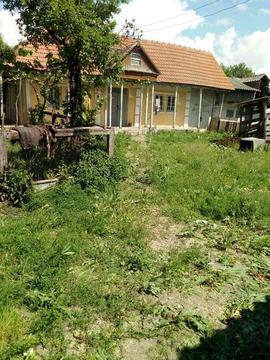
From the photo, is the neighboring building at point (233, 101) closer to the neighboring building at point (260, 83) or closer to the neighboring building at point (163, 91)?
the neighboring building at point (163, 91)

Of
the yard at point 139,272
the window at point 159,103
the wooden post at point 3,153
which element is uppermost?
the window at point 159,103

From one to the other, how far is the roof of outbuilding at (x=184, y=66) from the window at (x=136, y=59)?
156 cm

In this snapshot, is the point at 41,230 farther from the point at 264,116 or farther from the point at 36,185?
the point at 264,116

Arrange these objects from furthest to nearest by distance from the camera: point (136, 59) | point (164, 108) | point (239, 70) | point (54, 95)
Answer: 1. point (239, 70)
2. point (164, 108)
3. point (136, 59)
4. point (54, 95)

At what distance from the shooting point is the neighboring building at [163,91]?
18859 mm

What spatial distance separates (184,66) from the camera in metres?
22.6

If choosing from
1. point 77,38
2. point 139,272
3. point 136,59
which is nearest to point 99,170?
point 77,38

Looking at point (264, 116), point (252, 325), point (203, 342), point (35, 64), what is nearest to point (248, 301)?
point (252, 325)

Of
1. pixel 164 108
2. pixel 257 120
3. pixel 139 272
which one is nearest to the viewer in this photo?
pixel 139 272

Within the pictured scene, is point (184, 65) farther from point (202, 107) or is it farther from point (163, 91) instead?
point (202, 107)

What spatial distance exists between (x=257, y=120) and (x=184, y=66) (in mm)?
8930

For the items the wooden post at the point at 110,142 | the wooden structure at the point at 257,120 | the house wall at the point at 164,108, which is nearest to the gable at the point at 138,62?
the house wall at the point at 164,108

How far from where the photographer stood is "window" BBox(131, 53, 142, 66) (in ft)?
61.2

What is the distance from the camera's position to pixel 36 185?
26.3 feet
